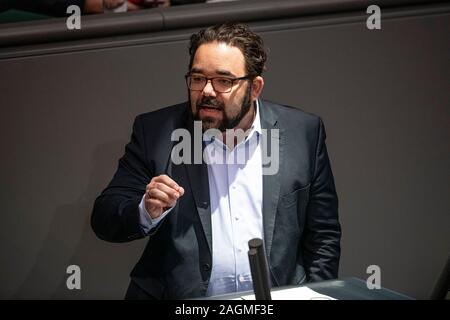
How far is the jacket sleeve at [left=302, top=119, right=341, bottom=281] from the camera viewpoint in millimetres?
2016

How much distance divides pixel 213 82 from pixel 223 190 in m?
0.28

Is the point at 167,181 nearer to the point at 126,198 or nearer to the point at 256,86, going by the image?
the point at 126,198

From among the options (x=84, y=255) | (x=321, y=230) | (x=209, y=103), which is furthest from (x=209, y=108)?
(x=84, y=255)

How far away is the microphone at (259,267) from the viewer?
1163 millimetres

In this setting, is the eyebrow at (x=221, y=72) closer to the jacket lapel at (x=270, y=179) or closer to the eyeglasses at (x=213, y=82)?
the eyeglasses at (x=213, y=82)

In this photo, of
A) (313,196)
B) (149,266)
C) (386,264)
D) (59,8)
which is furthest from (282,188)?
(59,8)

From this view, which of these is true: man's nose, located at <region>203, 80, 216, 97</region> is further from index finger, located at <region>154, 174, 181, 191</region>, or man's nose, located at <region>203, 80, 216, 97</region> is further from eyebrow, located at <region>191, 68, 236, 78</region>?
index finger, located at <region>154, 174, 181, 191</region>

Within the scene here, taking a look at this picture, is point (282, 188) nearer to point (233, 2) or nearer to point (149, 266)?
point (149, 266)

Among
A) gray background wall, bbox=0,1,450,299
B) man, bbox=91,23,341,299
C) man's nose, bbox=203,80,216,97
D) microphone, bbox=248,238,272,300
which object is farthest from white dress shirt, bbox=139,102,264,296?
microphone, bbox=248,238,272,300

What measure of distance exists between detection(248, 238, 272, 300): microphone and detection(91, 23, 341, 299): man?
0.67 m

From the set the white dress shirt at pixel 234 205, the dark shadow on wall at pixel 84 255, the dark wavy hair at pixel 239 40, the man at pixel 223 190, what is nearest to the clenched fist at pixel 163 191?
the man at pixel 223 190

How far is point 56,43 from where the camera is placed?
2189mm

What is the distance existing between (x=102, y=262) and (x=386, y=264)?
2.71 ft
